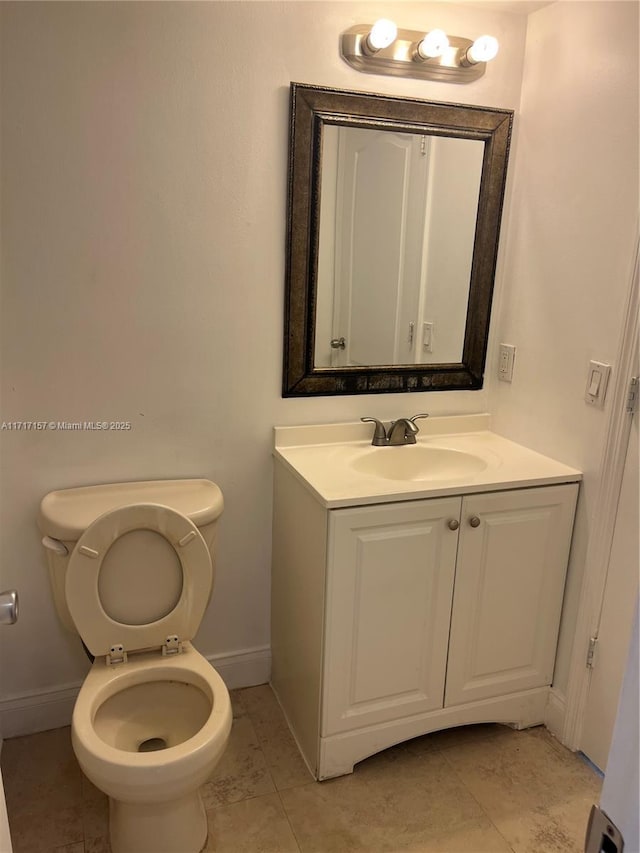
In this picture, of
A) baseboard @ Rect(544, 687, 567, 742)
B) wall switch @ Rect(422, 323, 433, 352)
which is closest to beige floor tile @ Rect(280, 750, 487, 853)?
baseboard @ Rect(544, 687, 567, 742)

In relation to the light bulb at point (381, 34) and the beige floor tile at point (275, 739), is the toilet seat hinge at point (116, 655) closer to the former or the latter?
the beige floor tile at point (275, 739)

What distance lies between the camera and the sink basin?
2143 mm

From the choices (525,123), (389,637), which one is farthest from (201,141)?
(389,637)

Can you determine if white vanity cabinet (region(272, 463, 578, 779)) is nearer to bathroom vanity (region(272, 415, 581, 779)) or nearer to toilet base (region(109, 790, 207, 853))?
bathroom vanity (region(272, 415, 581, 779))

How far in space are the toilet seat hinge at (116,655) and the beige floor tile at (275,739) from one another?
0.58 meters

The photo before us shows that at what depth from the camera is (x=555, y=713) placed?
2.13 metres

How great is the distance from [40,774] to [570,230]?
223 cm

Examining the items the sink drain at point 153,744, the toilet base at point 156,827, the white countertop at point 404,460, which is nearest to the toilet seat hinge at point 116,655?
the sink drain at point 153,744

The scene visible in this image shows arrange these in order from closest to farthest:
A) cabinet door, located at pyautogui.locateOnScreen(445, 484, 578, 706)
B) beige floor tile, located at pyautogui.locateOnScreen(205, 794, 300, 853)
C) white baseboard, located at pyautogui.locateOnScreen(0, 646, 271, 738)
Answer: beige floor tile, located at pyautogui.locateOnScreen(205, 794, 300, 853)
cabinet door, located at pyautogui.locateOnScreen(445, 484, 578, 706)
white baseboard, located at pyautogui.locateOnScreen(0, 646, 271, 738)

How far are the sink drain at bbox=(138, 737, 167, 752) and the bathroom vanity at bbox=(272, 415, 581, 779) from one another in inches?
17.0

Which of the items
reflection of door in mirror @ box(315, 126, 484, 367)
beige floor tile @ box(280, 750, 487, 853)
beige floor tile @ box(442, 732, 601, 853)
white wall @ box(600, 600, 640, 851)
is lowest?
beige floor tile @ box(280, 750, 487, 853)

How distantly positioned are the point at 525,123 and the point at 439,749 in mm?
2015

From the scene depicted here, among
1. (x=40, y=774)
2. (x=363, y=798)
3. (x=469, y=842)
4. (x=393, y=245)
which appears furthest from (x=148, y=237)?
(x=469, y=842)

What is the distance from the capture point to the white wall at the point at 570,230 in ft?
5.86
